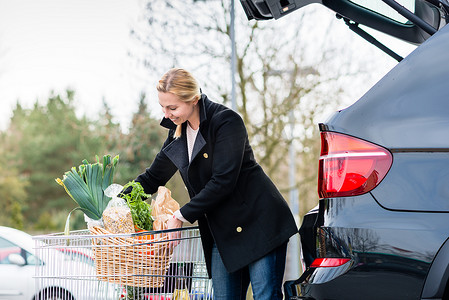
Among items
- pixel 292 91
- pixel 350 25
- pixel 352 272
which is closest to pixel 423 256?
pixel 352 272

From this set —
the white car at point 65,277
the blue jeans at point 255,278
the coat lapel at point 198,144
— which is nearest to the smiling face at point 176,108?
the coat lapel at point 198,144

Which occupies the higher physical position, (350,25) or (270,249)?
(350,25)

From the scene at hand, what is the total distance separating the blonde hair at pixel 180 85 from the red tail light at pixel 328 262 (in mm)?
1142

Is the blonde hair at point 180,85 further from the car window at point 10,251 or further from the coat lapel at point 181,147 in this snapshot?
the car window at point 10,251

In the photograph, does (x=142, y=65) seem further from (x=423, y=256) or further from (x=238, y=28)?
(x=423, y=256)

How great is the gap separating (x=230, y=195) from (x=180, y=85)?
633 millimetres

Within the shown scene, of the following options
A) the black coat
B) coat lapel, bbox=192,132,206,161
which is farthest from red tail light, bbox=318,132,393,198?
coat lapel, bbox=192,132,206,161

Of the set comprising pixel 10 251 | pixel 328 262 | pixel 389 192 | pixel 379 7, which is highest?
pixel 379 7

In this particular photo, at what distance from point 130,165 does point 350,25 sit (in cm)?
2546

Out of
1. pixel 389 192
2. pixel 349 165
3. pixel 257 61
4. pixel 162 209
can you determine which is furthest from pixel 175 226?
pixel 257 61

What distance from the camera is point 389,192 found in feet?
8.27

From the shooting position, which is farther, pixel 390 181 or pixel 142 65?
pixel 142 65

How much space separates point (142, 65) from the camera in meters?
13.0

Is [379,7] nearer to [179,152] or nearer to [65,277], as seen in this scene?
[179,152]
